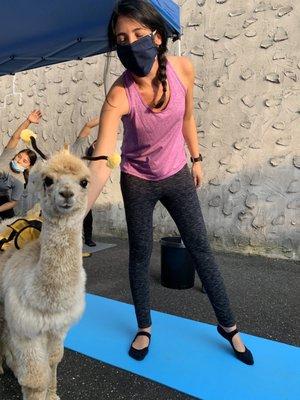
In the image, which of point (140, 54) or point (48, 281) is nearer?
point (48, 281)

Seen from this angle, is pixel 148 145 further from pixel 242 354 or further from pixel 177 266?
pixel 177 266

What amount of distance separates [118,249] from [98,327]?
2352mm

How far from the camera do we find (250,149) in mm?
4270

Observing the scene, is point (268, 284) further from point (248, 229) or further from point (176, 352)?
point (176, 352)

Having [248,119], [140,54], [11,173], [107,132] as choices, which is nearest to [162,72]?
[140,54]

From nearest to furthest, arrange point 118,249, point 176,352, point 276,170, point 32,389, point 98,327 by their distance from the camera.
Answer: point 32,389 → point 176,352 → point 98,327 → point 276,170 → point 118,249

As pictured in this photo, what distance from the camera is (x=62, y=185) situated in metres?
1.41

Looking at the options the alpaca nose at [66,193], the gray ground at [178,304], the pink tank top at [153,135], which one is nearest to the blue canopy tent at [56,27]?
the pink tank top at [153,135]

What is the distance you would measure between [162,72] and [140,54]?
0.53 feet

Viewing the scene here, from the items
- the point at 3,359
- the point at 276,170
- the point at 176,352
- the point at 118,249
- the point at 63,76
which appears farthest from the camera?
the point at 63,76

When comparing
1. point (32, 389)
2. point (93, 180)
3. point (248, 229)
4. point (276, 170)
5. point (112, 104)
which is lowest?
point (248, 229)

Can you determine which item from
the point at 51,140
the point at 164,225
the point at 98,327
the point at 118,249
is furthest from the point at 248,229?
the point at 51,140

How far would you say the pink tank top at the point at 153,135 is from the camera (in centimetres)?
183

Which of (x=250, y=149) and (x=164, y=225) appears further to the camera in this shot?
(x=164, y=225)
